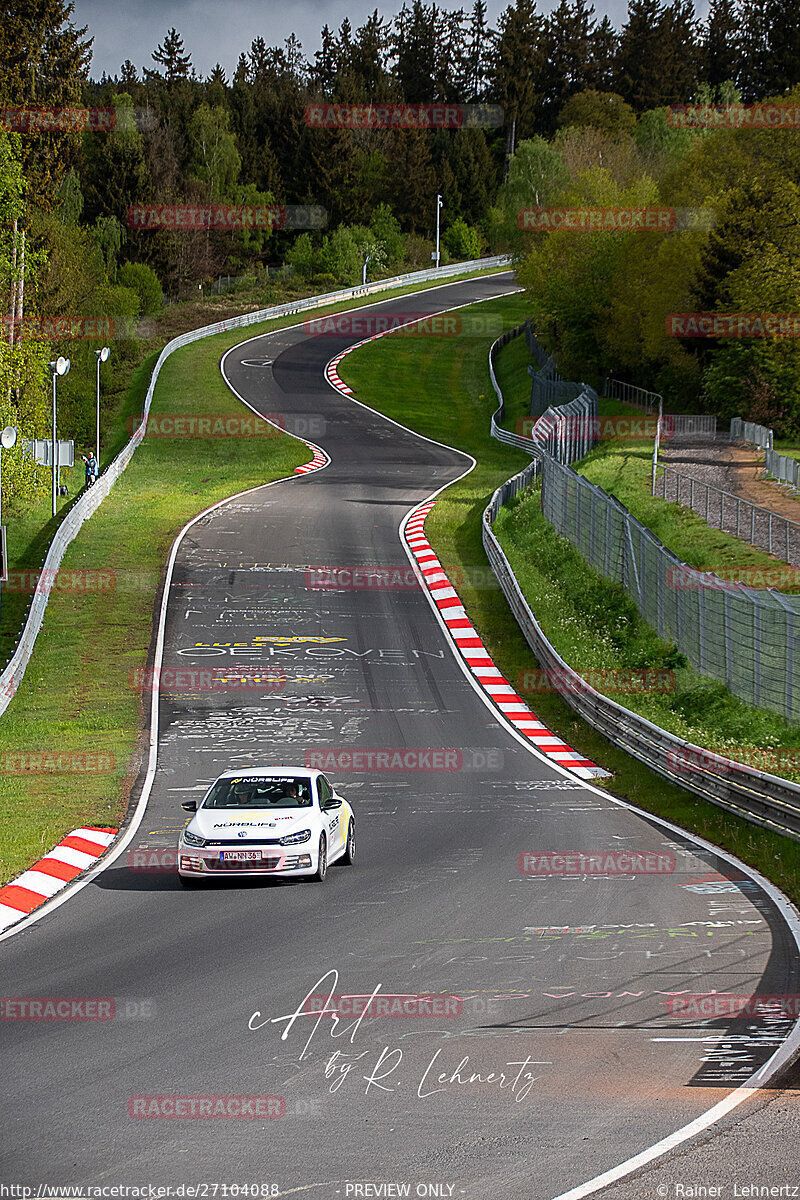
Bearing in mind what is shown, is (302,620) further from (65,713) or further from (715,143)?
(715,143)

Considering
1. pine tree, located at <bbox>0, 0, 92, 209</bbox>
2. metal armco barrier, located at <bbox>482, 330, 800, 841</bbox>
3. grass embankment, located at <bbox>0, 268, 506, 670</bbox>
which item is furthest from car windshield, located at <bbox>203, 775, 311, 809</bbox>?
pine tree, located at <bbox>0, 0, 92, 209</bbox>

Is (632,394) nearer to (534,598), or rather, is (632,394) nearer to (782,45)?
(534,598)

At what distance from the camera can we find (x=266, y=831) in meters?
14.4

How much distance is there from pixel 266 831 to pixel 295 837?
350 mm

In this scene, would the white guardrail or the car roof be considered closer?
the car roof

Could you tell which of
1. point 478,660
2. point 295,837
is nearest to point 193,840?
point 295,837

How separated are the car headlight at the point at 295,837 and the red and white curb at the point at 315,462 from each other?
39.5 m

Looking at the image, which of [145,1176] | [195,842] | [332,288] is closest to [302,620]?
[195,842]

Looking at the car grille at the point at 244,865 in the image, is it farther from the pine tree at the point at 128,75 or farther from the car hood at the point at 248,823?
the pine tree at the point at 128,75

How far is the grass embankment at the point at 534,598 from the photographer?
1792 cm

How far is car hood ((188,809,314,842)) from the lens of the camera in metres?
14.3

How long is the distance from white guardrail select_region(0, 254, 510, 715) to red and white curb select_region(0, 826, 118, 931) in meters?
9.40

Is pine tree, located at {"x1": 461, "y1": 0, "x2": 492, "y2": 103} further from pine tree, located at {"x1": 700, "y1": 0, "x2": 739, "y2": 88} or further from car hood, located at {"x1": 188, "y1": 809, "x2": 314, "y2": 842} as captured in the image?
car hood, located at {"x1": 188, "y1": 809, "x2": 314, "y2": 842}

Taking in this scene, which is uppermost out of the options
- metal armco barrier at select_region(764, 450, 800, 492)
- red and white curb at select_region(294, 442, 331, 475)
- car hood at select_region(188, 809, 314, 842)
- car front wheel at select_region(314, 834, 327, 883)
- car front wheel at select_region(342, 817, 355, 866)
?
metal armco barrier at select_region(764, 450, 800, 492)
